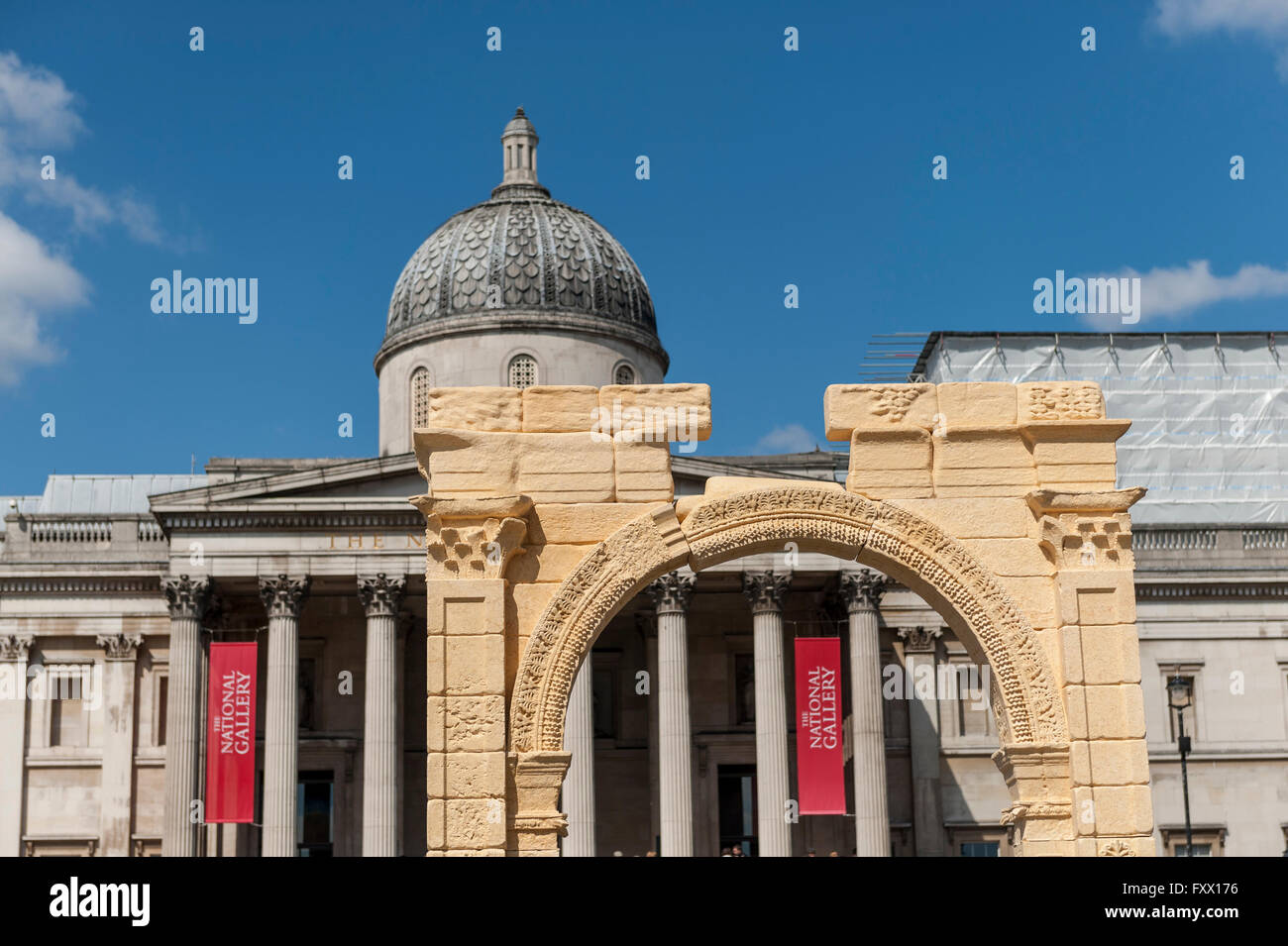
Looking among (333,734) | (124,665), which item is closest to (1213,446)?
(333,734)

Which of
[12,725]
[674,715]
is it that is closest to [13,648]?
[12,725]

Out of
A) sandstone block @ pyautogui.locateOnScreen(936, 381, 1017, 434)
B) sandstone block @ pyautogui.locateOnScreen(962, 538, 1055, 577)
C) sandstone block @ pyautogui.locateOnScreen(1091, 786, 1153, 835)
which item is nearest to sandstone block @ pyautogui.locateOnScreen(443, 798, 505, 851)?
sandstone block @ pyautogui.locateOnScreen(962, 538, 1055, 577)

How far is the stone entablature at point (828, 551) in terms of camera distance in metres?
17.4

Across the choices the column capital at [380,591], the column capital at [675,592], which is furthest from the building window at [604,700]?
the column capital at [380,591]

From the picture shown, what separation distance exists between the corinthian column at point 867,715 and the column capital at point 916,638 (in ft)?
9.63

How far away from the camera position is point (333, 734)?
161ft

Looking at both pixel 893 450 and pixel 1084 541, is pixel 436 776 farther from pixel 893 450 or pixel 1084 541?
pixel 1084 541

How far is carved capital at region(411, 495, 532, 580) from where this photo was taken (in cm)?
1758

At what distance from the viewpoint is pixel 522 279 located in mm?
52938

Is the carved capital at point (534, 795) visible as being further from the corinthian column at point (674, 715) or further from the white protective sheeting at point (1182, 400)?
the white protective sheeting at point (1182, 400)

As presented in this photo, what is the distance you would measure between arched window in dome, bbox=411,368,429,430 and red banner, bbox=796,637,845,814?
17020 mm
